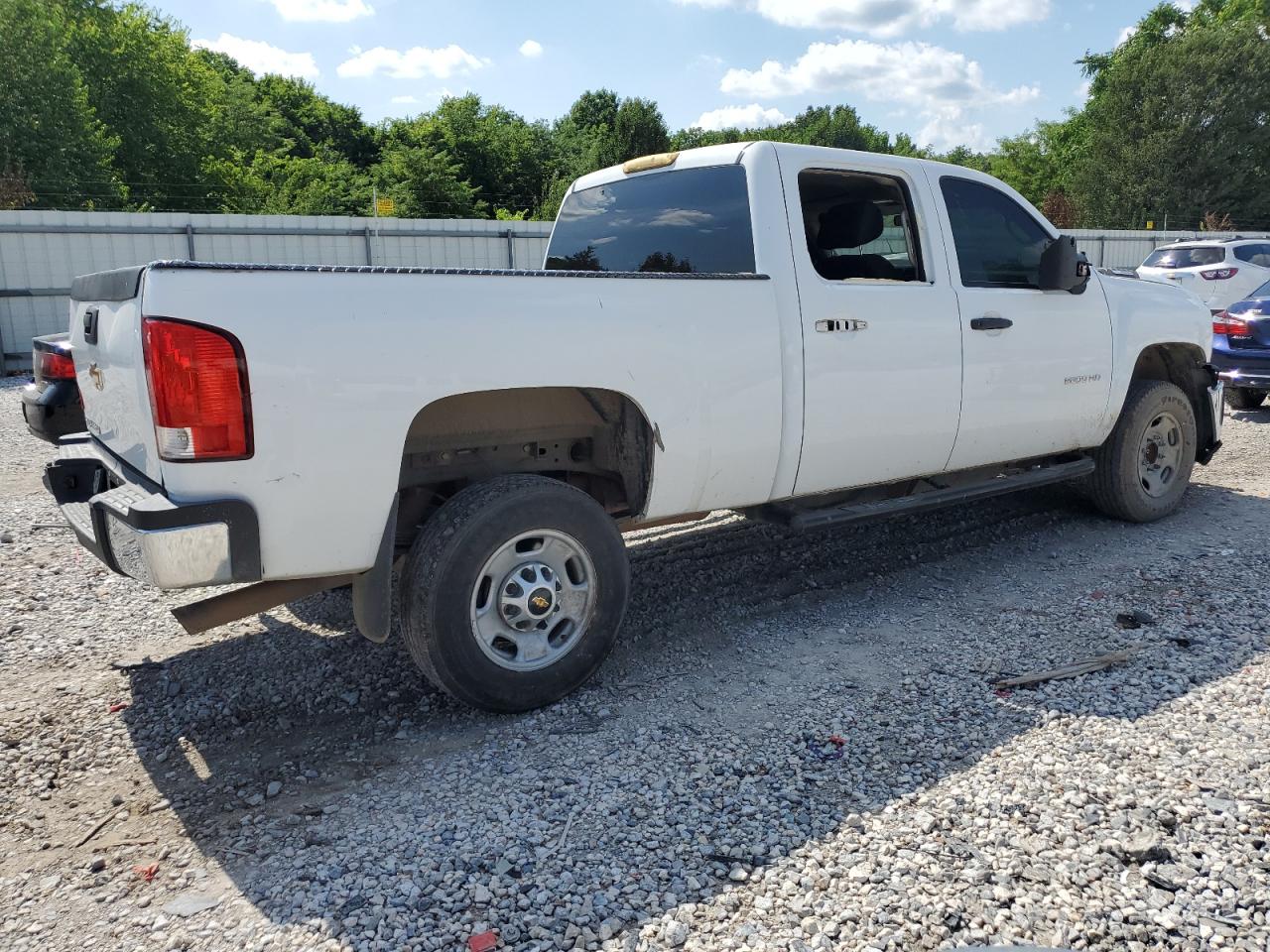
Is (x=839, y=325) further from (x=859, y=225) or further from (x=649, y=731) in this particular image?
(x=649, y=731)

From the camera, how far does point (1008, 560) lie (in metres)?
5.61

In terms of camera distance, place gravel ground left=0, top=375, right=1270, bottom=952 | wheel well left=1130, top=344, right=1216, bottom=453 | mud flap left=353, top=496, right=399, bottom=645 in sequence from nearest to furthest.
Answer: gravel ground left=0, top=375, right=1270, bottom=952 < mud flap left=353, top=496, right=399, bottom=645 < wheel well left=1130, top=344, right=1216, bottom=453

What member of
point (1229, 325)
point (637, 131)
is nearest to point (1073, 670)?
point (1229, 325)

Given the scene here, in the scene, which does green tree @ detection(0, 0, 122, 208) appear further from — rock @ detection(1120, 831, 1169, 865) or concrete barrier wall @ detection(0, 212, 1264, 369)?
rock @ detection(1120, 831, 1169, 865)

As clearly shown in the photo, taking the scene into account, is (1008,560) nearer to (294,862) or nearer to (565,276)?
(565,276)

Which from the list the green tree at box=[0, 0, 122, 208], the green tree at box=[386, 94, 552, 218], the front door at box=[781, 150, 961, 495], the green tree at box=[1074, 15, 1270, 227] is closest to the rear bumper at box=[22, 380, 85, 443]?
the front door at box=[781, 150, 961, 495]

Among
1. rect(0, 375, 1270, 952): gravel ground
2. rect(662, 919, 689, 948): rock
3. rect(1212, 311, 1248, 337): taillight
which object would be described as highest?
rect(1212, 311, 1248, 337): taillight

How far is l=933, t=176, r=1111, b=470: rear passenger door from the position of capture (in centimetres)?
493

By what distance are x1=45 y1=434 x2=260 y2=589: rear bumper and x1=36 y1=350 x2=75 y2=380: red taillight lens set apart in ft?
6.21

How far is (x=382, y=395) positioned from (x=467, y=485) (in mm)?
684

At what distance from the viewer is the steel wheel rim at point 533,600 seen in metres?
3.61

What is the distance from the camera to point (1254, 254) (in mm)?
16391

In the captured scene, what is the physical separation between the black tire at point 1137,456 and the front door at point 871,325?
69.7 inches

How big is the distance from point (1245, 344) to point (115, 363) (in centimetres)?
1072
